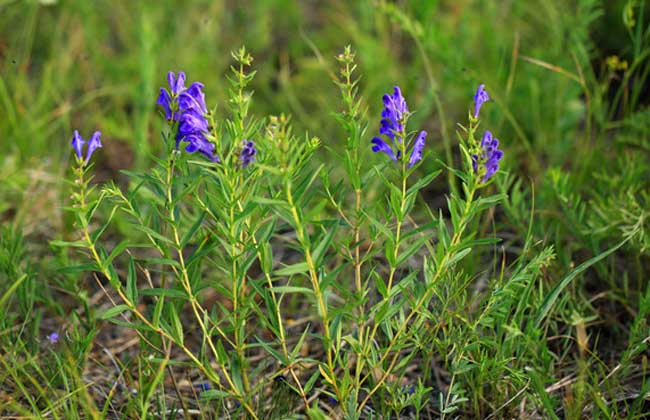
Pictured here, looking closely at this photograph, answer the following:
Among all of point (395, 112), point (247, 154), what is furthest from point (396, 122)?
point (247, 154)

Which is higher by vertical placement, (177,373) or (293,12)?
(293,12)

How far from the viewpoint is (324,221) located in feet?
6.06

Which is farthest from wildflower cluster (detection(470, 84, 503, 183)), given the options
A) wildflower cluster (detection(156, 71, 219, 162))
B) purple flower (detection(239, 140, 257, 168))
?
wildflower cluster (detection(156, 71, 219, 162))

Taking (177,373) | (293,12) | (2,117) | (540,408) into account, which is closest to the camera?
(540,408)

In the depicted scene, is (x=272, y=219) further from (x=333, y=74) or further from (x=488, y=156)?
(x=333, y=74)

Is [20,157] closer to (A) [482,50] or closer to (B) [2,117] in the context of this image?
(B) [2,117]

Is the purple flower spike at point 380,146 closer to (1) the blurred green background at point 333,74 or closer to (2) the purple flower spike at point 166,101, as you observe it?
(2) the purple flower spike at point 166,101

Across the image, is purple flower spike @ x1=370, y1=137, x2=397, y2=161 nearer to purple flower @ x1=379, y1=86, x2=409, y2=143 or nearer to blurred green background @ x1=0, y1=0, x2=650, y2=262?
purple flower @ x1=379, y1=86, x2=409, y2=143

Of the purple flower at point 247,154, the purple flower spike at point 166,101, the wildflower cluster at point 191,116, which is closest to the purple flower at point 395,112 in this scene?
the purple flower at point 247,154

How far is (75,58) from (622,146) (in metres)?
2.97

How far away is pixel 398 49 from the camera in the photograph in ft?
13.8

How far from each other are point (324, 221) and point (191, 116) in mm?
433

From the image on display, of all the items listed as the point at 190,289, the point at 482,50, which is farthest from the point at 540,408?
the point at 482,50

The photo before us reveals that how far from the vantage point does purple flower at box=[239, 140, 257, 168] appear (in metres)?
1.70
